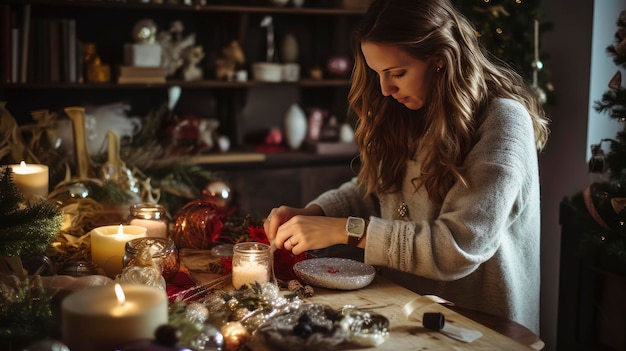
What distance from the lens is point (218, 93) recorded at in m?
4.20

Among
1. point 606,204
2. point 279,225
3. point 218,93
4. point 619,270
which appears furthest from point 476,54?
point 218,93

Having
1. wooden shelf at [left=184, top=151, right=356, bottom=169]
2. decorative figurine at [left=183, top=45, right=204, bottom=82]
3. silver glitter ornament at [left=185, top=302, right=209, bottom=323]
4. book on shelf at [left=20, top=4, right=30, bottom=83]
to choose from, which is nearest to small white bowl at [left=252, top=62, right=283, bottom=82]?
decorative figurine at [left=183, top=45, right=204, bottom=82]

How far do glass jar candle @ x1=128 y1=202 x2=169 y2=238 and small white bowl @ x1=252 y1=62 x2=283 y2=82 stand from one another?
248 centimetres

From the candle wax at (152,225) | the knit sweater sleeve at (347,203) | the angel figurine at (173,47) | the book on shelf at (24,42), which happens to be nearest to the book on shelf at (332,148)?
the angel figurine at (173,47)

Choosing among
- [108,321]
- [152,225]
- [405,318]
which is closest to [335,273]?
[405,318]

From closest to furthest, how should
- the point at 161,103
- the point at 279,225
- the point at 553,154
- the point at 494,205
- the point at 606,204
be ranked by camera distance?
the point at 494,205 → the point at 279,225 → the point at 606,204 → the point at 553,154 → the point at 161,103

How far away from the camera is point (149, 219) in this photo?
165 centimetres

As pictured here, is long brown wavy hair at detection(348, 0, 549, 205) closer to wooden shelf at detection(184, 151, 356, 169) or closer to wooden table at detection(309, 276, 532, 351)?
wooden table at detection(309, 276, 532, 351)

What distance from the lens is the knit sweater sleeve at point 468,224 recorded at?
1.44 m

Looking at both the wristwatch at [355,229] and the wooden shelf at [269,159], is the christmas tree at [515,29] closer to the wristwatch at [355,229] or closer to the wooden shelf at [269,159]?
A: the wooden shelf at [269,159]

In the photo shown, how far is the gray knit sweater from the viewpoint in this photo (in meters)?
1.45

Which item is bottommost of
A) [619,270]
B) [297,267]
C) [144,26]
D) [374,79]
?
[619,270]

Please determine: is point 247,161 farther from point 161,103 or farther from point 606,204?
point 606,204

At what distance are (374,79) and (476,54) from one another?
0.29 m
